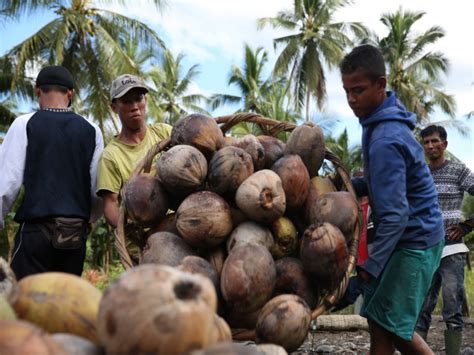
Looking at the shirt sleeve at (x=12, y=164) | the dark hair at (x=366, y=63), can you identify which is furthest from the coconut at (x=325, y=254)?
the shirt sleeve at (x=12, y=164)

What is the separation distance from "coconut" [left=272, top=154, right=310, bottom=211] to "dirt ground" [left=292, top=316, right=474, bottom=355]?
3.17 m

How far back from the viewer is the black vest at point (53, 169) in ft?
12.0

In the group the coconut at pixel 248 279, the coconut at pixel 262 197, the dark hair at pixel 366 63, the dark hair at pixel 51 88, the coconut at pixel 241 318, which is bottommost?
the coconut at pixel 241 318

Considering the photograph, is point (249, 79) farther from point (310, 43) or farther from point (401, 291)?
point (401, 291)

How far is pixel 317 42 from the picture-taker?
32.5 metres

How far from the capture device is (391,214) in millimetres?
2766

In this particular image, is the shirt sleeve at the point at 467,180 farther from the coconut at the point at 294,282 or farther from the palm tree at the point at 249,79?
the palm tree at the point at 249,79

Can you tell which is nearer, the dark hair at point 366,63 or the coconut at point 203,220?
the coconut at point 203,220

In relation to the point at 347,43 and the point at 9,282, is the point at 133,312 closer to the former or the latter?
the point at 9,282

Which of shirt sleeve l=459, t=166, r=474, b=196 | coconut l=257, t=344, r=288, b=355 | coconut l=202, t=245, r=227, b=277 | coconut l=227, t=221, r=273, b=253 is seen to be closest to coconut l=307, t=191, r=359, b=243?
coconut l=227, t=221, r=273, b=253

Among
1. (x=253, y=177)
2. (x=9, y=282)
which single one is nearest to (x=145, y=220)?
(x=253, y=177)

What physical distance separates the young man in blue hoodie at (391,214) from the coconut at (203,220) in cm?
73

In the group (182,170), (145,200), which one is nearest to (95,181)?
(145,200)

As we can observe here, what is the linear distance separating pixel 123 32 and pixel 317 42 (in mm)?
14115
